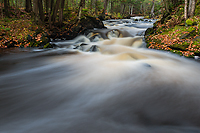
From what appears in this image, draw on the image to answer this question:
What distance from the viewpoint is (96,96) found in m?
3.13

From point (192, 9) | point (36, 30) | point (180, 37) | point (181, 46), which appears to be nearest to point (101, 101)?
point (181, 46)

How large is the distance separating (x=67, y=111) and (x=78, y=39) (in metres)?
10.5

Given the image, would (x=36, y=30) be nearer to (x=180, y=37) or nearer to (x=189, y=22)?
(x=180, y=37)

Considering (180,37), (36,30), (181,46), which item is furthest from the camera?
(36,30)

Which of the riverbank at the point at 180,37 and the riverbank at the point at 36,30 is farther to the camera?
the riverbank at the point at 36,30

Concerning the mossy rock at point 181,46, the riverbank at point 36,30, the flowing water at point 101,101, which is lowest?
the flowing water at point 101,101

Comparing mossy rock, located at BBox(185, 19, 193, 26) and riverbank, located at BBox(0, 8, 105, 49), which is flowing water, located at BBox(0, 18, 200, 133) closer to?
mossy rock, located at BBox(185, 19, 193, 26)

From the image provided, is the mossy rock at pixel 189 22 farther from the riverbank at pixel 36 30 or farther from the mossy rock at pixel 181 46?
the riverbank at pixel 36 30

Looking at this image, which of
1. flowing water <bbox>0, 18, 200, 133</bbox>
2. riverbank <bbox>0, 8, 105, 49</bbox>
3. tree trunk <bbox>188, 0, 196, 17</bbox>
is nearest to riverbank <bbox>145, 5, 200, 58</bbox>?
tree trunk <bbox>188, 0, 196, 17</bbox>

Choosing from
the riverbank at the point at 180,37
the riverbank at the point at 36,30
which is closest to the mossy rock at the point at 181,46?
the riverbank at the point at 180,37

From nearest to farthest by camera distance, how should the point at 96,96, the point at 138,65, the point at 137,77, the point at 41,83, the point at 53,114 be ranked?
the point at 53,114 < the point at 96,96 < the point at 41,83 < the point at 137,77 < the point at 138,65

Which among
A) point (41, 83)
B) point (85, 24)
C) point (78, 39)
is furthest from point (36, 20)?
point (41, 83)

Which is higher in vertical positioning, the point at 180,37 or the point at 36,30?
the point at 36,30

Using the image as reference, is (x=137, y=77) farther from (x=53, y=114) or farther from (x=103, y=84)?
(x=53, y=114)
